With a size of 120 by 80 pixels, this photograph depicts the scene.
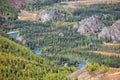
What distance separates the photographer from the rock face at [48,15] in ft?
600

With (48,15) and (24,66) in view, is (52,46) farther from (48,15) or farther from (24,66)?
(48,15)

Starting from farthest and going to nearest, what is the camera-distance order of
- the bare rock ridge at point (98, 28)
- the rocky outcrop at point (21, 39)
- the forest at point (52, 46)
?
the bare rock ridge at point (98, 28) → the rocky outcrop at point (21, 39) → the forest at point (52, 46)

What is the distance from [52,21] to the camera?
182625 mm

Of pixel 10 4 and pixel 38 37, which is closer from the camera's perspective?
pixel 38 37

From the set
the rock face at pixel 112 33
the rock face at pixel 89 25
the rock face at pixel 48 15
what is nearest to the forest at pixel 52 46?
the rock face at pixel 112 33

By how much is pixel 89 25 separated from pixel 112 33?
13.7 m

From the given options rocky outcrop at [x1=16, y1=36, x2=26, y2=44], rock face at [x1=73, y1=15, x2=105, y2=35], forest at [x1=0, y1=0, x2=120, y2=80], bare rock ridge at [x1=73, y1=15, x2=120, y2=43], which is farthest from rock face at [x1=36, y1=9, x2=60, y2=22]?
rocky outcrop at [x1=16, y1=36, x2=26, y2=44]

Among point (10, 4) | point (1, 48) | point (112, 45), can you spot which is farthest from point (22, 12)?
point (1, 48)

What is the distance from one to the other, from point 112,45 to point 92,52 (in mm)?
11369

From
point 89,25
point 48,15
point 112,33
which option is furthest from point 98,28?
point 48,15

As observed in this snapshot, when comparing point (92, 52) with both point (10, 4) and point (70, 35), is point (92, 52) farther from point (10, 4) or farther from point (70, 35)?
point (10, 4)

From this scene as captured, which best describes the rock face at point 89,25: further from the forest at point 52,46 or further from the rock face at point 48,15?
the rock face at point 48,15

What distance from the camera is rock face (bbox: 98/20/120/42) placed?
513ft

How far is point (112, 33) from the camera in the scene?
159m
